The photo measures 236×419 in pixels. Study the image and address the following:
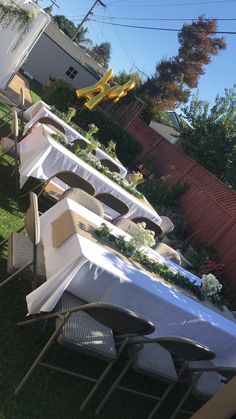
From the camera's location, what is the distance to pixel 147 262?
4.59 metres

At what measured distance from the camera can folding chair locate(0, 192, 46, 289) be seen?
11.6 ft

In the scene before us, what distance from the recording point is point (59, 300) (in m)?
3.62

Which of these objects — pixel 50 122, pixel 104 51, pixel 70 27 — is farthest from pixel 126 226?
pixel 104 51

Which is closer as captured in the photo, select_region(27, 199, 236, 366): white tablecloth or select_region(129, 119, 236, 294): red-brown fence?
select_region(27, 199, 236, 366): white tablecloth

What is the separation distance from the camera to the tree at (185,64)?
31.6 metres

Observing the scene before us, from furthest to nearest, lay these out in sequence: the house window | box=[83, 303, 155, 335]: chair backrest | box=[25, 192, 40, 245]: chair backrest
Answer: the house window, box=[25, 192, 40, 245]: chair backrest, box=[83, 303, 155, 335]: chair backrest

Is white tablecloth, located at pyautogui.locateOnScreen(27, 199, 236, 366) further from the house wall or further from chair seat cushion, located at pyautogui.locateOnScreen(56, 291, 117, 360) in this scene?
the house wall

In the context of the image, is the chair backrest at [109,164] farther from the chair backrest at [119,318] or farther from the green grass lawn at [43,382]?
the chair backrest at [119,318]

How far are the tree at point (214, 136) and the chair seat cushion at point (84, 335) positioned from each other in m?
13.7

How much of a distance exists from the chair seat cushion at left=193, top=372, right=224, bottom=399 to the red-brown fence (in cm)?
514

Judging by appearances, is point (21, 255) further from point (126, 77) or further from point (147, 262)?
point (126, 77)

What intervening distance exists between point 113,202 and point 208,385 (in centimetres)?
280

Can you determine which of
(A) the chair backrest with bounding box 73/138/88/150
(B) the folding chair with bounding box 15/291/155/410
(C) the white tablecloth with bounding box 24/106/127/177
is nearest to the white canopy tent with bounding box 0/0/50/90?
(C) the white tablecloth with bounding box 24/106/127/177

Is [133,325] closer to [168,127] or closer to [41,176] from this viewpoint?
[41,176]
